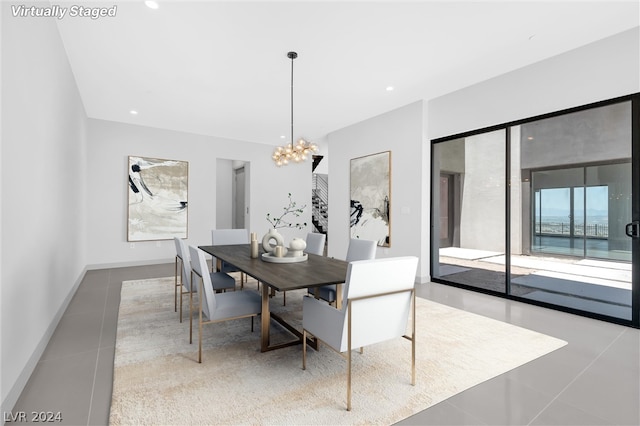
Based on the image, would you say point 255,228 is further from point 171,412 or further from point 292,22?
point 171,412

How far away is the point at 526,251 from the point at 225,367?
392cm

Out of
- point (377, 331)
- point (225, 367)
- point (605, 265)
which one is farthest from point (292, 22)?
point (605, 265)

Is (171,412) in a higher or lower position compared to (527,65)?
lower

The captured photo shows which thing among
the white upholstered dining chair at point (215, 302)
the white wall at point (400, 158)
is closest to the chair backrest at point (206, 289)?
the white upholstered dining chair at point (215, 302)

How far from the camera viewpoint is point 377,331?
6.66ft

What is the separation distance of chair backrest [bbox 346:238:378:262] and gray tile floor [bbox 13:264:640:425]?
5.02ft

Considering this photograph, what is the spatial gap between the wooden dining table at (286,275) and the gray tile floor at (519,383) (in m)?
1.01

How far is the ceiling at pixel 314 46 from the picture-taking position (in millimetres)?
2793

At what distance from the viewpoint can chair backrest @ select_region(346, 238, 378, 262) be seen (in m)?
3.37

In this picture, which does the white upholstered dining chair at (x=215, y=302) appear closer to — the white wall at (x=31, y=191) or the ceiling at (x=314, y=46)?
the white wall at (x=31, y=191)

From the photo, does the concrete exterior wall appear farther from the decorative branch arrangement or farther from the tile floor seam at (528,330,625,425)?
the decorative branch arrangement

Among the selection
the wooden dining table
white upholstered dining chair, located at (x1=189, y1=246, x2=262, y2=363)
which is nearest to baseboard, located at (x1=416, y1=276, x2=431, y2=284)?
the wooden dining table

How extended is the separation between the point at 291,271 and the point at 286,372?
2.45ft

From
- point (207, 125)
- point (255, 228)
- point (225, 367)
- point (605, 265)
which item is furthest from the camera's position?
point (255, 228)
